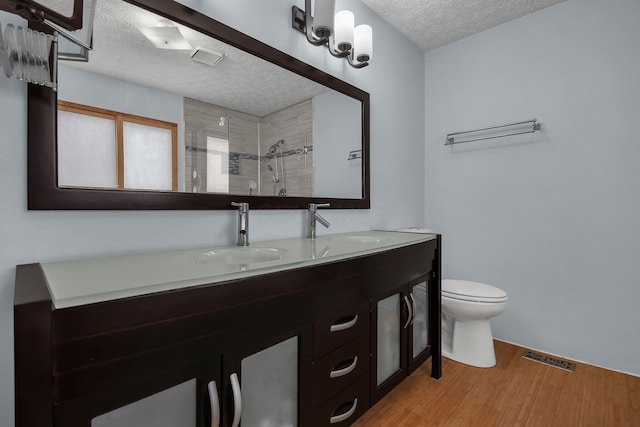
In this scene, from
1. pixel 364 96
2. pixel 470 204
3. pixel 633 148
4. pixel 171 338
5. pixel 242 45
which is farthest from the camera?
pixel 470 204

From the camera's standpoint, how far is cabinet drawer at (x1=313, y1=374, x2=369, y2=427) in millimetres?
1093

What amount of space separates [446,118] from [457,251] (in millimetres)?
1155

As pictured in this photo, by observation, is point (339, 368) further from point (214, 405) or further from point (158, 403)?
point (158, 403)

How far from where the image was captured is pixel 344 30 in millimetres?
1617

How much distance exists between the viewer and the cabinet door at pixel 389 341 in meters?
1.35

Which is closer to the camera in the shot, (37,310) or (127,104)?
(37,310)

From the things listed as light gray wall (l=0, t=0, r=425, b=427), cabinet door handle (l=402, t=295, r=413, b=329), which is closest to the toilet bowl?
cabinet door handle (l=402, t=295, r=413, b=329)

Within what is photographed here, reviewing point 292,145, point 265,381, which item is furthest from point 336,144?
point 265,381

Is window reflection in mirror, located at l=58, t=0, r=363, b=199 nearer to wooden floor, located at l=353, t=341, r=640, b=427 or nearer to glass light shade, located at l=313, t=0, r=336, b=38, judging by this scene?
glass light shade, located at l=313, t=0, r=336, b=38

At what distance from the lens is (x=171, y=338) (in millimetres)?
671

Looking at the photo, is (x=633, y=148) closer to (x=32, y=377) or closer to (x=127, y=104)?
(x=127, y=104)

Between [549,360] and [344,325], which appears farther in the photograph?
[549,360]

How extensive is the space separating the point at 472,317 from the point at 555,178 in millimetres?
1140

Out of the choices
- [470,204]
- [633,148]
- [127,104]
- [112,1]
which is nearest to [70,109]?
[127,104]
